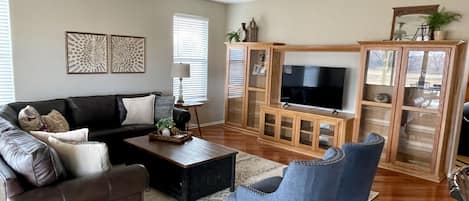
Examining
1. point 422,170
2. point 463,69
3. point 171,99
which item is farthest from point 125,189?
point 463,69

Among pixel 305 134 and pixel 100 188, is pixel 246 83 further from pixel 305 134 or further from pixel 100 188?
pixel 100 188

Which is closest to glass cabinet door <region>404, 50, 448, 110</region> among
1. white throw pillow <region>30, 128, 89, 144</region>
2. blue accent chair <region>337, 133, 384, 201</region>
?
blue accent chair <region>337, 133, 384, 201</region>

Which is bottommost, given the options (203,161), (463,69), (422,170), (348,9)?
(422,170)

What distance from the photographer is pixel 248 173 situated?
3846mm

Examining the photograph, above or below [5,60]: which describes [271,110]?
below

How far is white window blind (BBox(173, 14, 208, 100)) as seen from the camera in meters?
5.70

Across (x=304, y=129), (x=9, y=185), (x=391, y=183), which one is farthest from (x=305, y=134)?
(x=9, y=185)

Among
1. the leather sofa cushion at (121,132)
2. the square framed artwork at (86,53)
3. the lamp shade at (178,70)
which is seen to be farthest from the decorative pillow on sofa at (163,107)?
the square framed artwork at (86,53)

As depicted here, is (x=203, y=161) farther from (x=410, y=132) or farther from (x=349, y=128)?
(x=410, y=132)

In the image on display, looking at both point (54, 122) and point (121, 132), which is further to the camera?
point (121, 132)

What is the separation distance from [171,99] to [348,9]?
292 centimetres

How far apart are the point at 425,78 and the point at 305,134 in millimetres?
1749

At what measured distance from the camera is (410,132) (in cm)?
409

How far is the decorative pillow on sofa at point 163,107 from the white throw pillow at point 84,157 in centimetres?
257
